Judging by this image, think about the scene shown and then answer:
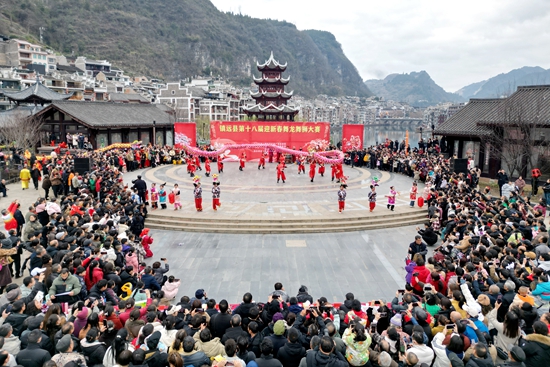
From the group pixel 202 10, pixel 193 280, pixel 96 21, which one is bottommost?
pixel 193 280

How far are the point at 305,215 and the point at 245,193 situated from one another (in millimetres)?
5259

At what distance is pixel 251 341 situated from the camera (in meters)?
5.32

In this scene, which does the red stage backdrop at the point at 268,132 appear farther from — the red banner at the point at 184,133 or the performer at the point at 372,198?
the performer at the point at 372,198

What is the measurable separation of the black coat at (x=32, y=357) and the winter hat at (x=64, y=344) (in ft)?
0.51

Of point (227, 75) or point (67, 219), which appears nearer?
point (67, 219)

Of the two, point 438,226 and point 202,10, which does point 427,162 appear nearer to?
point 438,226

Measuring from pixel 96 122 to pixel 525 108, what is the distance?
32043mm

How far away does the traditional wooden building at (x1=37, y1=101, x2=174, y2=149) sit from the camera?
31.1 metres

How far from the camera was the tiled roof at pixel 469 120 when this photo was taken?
24550mm

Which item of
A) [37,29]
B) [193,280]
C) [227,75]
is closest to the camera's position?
[193,280]

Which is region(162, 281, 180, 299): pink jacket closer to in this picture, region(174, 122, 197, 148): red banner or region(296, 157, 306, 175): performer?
region(296, 157, 306, 175): performer

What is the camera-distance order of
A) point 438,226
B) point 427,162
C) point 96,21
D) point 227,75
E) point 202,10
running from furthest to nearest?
point 202,10 < point 227,75 < point 96,21 < point 427,162 < point 438,226

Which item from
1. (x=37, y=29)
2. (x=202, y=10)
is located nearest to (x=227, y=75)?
(x=202, y=10)

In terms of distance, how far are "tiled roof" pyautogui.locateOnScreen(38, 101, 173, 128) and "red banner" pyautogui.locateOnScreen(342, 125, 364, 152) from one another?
65.5ft
